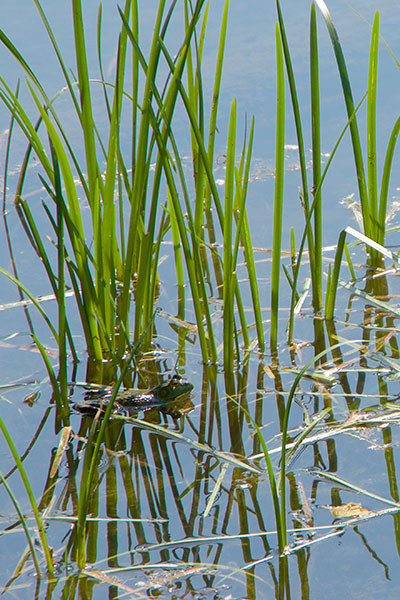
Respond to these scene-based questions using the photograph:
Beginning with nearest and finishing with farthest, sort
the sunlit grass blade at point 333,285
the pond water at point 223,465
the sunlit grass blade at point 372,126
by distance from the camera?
the pond water at point 223,465
the sunlit grass blade at point 333,285
the sunlit grass blade at point 372,126

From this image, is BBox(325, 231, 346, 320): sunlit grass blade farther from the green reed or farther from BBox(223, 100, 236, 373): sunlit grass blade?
BBox(223, 100, 236, 373): sunlit grass blade

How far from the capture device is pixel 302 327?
196cm

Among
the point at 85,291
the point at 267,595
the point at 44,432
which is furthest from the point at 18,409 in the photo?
the point at 267,595

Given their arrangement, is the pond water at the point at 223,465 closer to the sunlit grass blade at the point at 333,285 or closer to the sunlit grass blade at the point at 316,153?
the sunlit grass blade at the point at 333,285

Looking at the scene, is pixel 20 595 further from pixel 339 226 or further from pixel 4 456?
pixel 339 226

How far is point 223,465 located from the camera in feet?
4.84

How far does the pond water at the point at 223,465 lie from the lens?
48.5 inches

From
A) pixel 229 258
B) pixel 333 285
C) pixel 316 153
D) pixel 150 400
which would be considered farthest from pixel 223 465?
pixel 316 153

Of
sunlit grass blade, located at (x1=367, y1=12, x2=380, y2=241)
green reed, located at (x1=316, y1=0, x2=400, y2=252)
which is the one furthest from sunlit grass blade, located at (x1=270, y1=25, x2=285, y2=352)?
sunlit grass blade, located at (x1=367, y1=12, x2=380, y2=241)

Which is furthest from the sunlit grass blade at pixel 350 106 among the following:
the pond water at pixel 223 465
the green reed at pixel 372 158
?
the pond water at pixel 223 465

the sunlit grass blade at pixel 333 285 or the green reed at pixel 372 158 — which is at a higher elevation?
the green reed at pixel 372 158

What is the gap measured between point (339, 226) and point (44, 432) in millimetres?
1207

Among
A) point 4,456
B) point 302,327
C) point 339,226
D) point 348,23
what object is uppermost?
point 348,23

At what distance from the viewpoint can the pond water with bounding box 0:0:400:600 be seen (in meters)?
1.23
